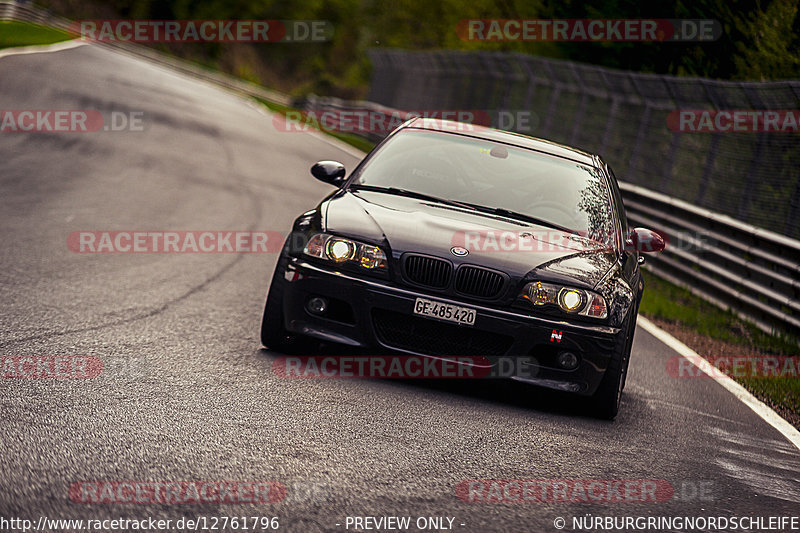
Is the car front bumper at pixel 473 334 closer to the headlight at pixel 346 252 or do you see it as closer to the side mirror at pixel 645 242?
the headlight at pixel 346 252

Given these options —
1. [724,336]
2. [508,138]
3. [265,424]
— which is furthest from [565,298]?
[724,336]

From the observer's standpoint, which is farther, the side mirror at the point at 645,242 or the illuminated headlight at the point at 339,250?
the side mirror at the point at 645,242

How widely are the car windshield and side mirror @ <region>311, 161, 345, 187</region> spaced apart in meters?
0.20

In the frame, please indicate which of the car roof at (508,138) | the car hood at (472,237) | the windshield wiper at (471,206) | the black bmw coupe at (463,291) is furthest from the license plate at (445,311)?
the car roof at (508,138)

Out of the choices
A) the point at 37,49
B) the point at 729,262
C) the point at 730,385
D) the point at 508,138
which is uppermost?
the point at 508,138

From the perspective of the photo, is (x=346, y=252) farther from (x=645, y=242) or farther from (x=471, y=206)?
(x=645, y=242)

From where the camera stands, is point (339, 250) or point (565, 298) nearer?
point (565, 298)

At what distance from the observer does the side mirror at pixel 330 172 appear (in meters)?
7.43

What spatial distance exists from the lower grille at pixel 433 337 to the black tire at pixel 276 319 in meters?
0.64

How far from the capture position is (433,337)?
237 inches

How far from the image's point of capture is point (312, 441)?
16.0 feet

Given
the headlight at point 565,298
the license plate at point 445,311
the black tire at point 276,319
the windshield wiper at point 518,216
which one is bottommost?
the black tire at point 276,319

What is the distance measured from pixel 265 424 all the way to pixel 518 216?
2.47m

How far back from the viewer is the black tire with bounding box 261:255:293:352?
636 cm
